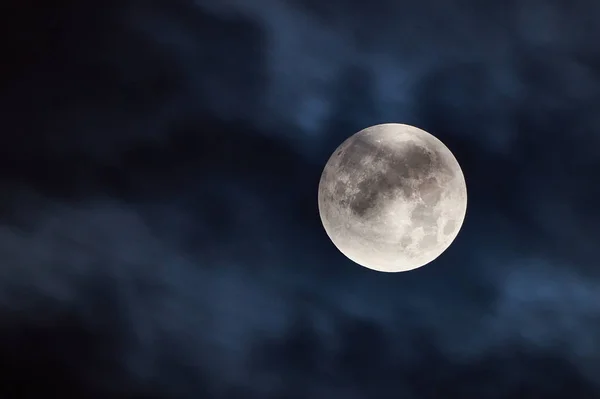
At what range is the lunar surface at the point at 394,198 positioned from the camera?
58.0 ft

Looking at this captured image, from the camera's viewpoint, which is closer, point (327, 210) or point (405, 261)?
point (405, 261)

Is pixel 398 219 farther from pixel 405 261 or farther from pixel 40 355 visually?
pixel 40 355

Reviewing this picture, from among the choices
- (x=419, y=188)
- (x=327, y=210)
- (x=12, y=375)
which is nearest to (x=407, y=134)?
(x=419, y=188)

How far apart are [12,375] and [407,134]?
30593mm

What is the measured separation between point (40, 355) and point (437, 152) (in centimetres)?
2955

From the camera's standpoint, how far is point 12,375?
31766 millimetres

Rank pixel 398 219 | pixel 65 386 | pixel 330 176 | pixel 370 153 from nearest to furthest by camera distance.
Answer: pixel 398 219 < pixel 370 153 < pixel 330 176 < pixel 65 386

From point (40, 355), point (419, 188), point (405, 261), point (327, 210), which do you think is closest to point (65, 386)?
point (40, 355)

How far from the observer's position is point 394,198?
17609mm

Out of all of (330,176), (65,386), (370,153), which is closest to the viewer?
(370,153)

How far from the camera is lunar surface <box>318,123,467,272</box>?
58.0ft

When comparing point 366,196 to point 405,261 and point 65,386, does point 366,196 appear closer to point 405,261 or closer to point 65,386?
point 405,261

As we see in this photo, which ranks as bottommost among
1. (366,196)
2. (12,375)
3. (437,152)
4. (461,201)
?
(12,375)

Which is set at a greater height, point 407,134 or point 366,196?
point 407,134
